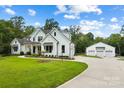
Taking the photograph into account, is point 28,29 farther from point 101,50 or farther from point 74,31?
point 101,50

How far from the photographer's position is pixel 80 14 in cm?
3191

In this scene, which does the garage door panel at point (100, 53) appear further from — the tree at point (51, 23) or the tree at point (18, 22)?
the tree at point (18, 22)

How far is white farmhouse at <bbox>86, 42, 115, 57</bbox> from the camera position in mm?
41406

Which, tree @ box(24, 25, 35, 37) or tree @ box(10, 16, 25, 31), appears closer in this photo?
tree @ box(24, 25, 35, 37)

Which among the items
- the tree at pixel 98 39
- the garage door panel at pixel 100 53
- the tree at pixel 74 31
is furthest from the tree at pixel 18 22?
the tree at pixel 98 39

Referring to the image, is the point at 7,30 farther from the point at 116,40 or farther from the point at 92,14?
the point at 116,40

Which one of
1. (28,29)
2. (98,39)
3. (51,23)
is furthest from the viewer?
(98,39)

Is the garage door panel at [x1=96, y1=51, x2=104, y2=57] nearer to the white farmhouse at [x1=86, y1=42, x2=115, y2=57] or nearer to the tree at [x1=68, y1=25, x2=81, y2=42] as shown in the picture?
the white farmhouse at [x1=86, y1=42, x2=115, y2=57]

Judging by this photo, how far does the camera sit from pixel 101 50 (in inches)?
1656

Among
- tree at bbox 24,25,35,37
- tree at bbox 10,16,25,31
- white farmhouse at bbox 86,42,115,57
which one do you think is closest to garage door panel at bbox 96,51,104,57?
white farmhouse at bbox 86,42,115,57

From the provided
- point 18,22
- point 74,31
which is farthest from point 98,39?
point 18,22

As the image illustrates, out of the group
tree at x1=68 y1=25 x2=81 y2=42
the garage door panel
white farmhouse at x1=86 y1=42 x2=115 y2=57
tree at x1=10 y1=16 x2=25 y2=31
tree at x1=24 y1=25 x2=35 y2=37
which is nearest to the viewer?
white farmhouse at x1=86 y1=42 x2=115 y2=57

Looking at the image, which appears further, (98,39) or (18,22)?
(98,39)
